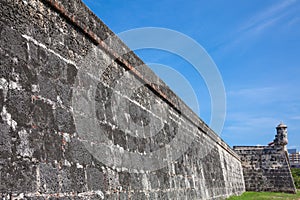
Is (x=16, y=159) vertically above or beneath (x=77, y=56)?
beneath

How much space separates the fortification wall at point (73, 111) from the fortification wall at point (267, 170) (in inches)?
646

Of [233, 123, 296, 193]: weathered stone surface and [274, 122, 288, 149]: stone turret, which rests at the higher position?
[274, 122, 288, 149]: stone turret

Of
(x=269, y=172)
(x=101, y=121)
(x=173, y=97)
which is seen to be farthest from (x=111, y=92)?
(x=269, y=172)

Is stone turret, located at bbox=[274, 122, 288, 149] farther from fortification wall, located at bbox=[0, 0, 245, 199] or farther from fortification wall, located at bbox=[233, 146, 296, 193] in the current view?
fortification wall, located at bbox=[0, 0, 245, 199]

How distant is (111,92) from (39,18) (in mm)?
1494

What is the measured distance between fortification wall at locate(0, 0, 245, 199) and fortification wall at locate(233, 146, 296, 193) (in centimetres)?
1642

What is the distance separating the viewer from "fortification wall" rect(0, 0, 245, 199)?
2553mm

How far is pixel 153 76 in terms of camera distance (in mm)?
6012

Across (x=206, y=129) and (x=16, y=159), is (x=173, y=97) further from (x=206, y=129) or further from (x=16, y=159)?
(x=16, y=159)

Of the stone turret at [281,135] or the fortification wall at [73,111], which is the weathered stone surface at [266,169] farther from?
the fortification wall at [73,111]

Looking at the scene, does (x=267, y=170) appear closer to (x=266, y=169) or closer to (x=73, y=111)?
(x=266, y=169)

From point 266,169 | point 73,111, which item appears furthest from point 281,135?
point 73,111

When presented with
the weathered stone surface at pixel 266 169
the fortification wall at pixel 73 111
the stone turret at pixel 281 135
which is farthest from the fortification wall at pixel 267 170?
the fortification wall at pixel 73 111

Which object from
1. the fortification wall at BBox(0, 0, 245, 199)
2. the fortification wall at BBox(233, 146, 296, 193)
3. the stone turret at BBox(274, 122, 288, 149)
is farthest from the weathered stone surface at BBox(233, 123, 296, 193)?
the fortification wall at BBox(0, 0, 245, 199)
